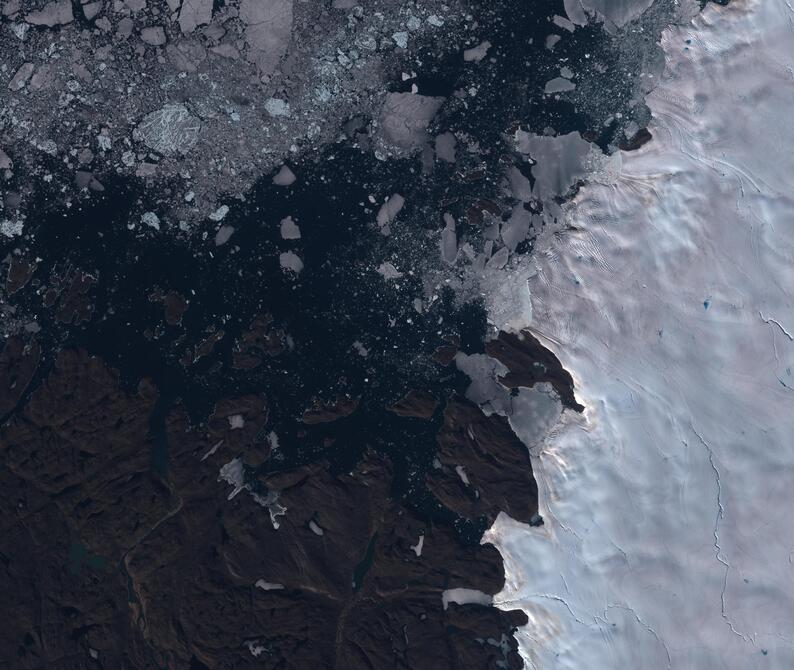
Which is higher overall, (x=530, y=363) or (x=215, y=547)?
(x=530, y=363)

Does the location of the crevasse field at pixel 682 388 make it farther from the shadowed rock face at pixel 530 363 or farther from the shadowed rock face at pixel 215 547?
the shadowed rock face at pixel 215 547

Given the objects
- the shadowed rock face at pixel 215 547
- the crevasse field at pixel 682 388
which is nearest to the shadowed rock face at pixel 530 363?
the crevasse field at pixel 682 388

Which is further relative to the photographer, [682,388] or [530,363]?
[530,363]

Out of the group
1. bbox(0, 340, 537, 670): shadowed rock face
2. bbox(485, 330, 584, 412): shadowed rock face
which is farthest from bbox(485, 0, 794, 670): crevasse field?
bbox(0, 340, 537, 670): shadowed rock face

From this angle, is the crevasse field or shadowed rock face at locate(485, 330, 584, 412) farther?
shadowed rock face at locate(485, 330, 584, 412)

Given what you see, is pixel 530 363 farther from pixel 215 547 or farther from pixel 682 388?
pixel 215 547

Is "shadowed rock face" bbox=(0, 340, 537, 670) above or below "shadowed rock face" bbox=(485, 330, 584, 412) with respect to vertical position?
below

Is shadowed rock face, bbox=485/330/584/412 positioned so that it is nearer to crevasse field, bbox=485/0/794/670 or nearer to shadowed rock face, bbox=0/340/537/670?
crevasse field, bbox=485/0/794/670

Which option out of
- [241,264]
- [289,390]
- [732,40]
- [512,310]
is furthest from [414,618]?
[732,40]

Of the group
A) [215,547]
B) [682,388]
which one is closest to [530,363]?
[682,388]
